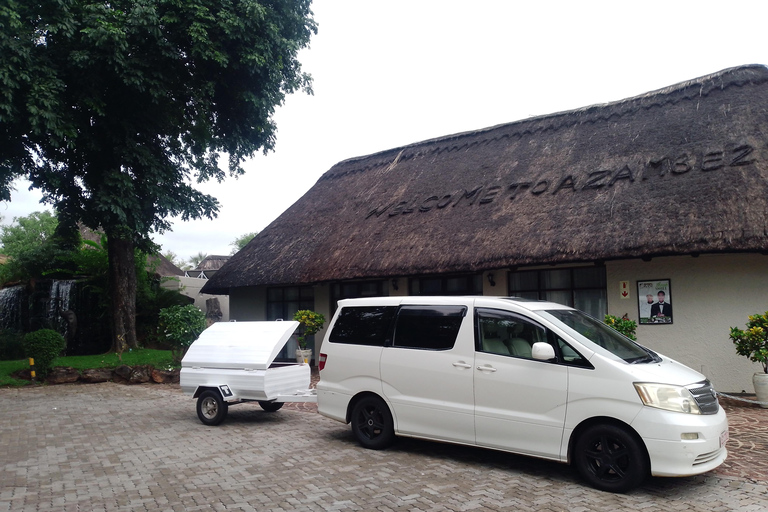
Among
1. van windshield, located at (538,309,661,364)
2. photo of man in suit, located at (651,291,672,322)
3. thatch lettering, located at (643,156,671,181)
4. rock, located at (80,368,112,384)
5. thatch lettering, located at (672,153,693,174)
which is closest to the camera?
van windshield, located at (538,309,661,364)

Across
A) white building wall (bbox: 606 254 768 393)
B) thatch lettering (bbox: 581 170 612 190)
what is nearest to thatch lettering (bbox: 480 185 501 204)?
thatch lettering (bbox: 581 170 612 190)

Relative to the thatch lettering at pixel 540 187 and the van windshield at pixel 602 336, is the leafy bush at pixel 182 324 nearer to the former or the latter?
the thatch lettering at pixel 540 187

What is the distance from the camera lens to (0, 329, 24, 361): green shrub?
1748cm

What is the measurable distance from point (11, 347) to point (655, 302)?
18.2 metres

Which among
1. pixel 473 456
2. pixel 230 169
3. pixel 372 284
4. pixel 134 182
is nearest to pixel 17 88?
pixel 134 182

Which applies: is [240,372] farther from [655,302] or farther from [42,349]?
[42,349]

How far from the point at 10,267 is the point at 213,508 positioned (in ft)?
67.3

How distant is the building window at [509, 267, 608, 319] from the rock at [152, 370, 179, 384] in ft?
29.8

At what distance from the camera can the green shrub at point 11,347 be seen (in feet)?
57.4

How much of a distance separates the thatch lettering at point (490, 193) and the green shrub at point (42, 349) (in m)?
11.4

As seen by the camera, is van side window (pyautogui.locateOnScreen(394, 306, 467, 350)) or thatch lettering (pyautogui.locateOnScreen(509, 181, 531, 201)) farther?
thatch lettering (pyautogui.locateOnScreen(509, 181, 531, 201))

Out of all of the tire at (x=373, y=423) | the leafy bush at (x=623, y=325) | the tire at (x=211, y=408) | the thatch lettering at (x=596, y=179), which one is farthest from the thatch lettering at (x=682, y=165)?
the tire at (x=211, y=408)

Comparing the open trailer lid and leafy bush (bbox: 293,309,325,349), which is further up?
leafy bush (bbox: 293,309,325,349)

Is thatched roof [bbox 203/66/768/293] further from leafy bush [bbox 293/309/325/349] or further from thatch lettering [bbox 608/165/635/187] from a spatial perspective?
leafy bush [bbox 293/309/325/349]
